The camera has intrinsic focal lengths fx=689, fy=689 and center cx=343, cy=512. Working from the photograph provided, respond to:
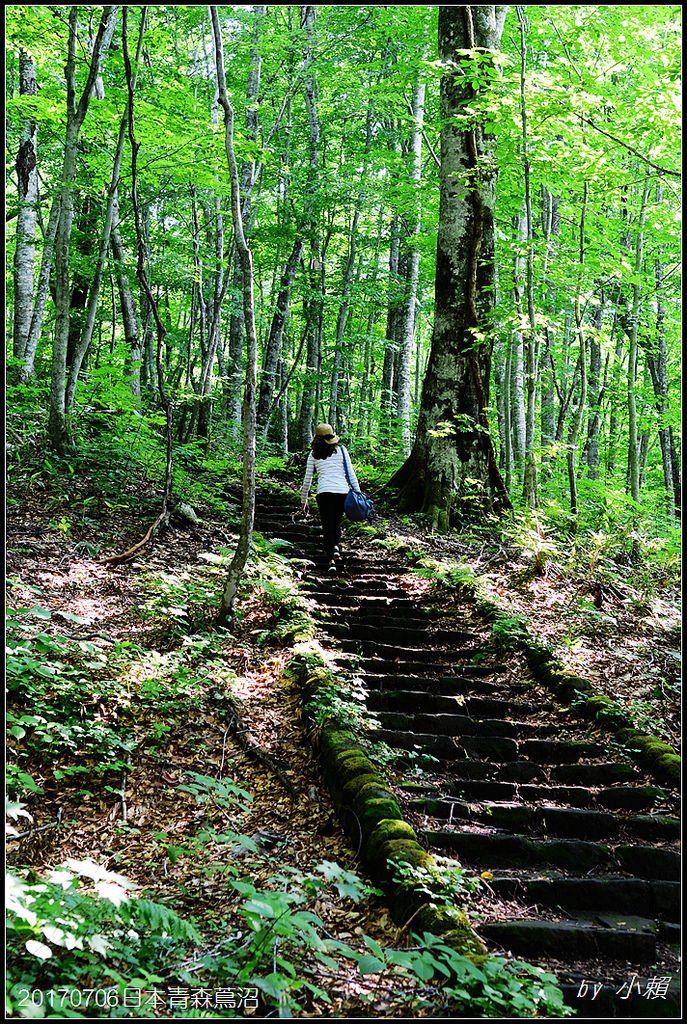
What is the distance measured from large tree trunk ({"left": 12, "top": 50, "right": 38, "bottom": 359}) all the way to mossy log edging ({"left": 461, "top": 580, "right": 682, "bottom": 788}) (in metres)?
10.2

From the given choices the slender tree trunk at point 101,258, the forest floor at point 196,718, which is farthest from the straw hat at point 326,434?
the slender tree trunk at point 101,258

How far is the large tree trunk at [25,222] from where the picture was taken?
488 inches

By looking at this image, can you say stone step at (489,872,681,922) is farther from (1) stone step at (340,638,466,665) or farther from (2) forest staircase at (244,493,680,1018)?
(1) stone step at (340,638,466,665)

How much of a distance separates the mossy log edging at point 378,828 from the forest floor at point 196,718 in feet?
0.36

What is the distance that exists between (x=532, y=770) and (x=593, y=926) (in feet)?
4.82

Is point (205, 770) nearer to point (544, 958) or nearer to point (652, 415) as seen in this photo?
point (544, 958)

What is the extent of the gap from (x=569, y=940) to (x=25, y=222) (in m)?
13.8

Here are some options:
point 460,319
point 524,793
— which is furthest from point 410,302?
point 524,793

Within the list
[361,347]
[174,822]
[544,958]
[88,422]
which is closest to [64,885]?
[174,822]

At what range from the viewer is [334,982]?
293 centimetres

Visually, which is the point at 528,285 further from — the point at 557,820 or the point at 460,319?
the point at 557,820

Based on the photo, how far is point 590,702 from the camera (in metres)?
5.80

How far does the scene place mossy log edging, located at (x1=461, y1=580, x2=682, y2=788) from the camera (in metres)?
5.04

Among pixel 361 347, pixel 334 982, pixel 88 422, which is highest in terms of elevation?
pixel 361 347
